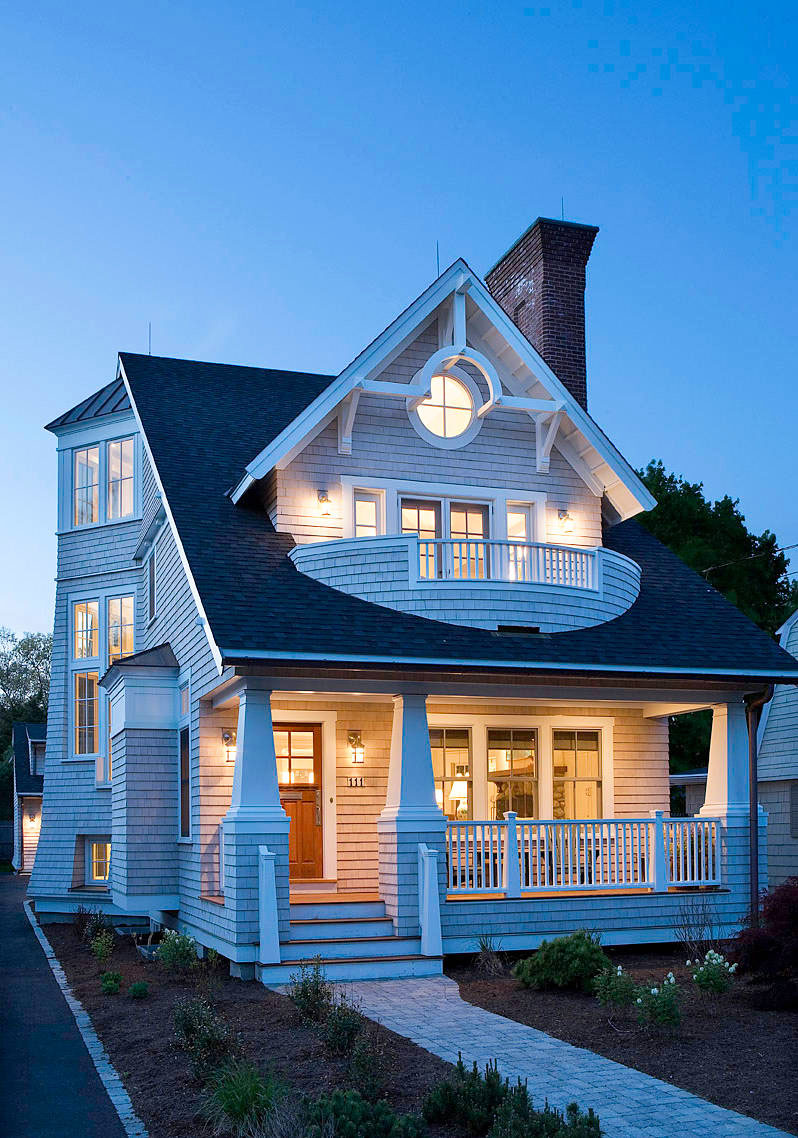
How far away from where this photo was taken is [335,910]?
43.1ft

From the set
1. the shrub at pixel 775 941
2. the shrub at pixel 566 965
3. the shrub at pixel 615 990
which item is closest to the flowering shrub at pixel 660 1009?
the shrub at pixel 615 990

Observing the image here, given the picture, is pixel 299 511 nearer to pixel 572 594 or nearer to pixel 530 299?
pixel 572 594

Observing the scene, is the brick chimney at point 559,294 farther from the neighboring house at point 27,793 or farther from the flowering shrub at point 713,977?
the neighboring house at point 27,793

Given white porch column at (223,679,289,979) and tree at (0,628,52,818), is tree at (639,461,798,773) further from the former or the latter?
tree at (0,628,52,818)

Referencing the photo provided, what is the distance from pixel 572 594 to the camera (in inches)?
580

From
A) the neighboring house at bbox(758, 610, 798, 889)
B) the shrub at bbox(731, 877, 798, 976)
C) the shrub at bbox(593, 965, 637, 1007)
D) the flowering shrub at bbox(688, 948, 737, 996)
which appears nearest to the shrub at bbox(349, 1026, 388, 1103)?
the shrub at bbox(593, 965, 637, 1007)

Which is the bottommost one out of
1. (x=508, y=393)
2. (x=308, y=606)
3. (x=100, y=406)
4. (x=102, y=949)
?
(x=102, y=949)

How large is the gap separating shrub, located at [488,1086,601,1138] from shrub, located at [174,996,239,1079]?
2254mm

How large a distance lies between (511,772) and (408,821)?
3.43m

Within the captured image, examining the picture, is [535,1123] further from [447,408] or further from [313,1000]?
[447,408]

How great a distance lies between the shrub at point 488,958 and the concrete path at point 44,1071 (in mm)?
4367

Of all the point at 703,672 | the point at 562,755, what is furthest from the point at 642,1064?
the point at 562,755

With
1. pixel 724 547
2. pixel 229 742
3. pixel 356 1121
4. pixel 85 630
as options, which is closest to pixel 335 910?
pixel 229 742

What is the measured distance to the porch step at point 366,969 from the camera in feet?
38.6
